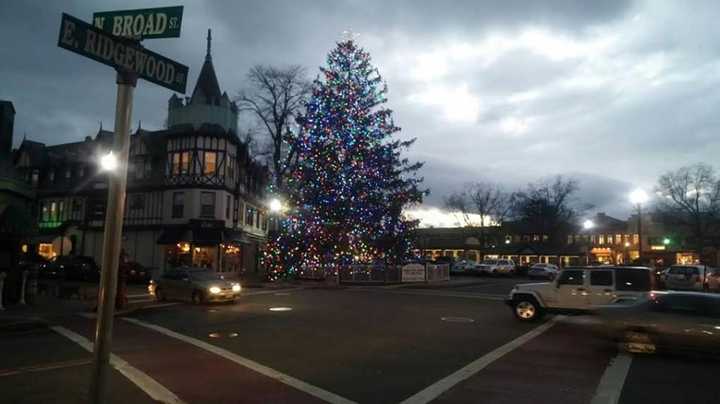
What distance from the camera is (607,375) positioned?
360 inches

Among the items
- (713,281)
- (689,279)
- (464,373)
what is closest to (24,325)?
(464,373)

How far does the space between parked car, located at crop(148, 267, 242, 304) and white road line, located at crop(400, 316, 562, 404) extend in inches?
468

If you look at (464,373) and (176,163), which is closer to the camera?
(464,373)

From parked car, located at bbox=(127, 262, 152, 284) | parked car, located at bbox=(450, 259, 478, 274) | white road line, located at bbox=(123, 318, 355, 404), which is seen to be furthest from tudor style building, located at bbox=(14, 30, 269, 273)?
white road line, located at bbox=(123, 318, 355, 404)

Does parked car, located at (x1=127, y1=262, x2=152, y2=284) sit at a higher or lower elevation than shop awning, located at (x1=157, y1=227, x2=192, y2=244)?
lower

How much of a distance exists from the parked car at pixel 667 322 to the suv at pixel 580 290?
3.25 meters

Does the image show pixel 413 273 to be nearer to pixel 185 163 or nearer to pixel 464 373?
pixel 185 163

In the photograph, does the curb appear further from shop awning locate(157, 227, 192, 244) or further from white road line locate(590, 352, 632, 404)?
shop awning locate(157, 227, 192, 244)

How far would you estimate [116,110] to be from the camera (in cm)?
459

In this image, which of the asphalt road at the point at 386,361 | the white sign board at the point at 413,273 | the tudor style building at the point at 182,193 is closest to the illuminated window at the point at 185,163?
the tudor style building at the point at 182,193

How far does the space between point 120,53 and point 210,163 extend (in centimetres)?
3542

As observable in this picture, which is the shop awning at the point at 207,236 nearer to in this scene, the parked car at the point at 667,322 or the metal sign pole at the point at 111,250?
the parked car at the point at 667,322

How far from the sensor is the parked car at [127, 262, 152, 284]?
32359 mm

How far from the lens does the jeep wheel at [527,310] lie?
16203mm
